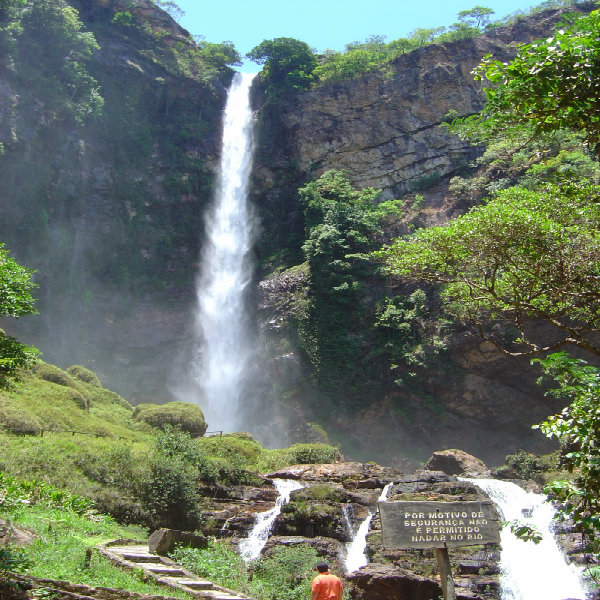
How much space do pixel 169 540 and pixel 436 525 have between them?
599 cm

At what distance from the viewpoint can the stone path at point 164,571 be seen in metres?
7.98

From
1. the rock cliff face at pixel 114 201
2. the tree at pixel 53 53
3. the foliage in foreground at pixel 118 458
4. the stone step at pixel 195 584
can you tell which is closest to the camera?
the stone step at pixel 195 584

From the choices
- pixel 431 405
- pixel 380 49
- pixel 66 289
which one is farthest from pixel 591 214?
pixel 380 49

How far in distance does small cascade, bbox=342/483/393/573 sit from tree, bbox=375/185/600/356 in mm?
6816

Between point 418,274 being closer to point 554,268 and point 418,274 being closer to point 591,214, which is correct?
point 554,268

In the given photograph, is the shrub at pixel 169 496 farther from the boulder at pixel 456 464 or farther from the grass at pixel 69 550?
Answer: the boulder at pixel 456 464

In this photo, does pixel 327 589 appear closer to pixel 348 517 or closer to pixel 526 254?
pixel 526 254

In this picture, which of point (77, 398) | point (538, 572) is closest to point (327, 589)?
point (538, 572)

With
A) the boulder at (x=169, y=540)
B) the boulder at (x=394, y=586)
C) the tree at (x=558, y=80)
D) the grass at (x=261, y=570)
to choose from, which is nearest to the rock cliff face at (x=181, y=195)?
the grass at (x=261, y=570)

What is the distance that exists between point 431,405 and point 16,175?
26104mm

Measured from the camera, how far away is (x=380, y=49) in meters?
43.7

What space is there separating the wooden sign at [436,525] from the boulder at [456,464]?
13.7m

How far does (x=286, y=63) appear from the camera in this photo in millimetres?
40438

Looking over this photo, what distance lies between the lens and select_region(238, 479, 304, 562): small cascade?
13500mm
